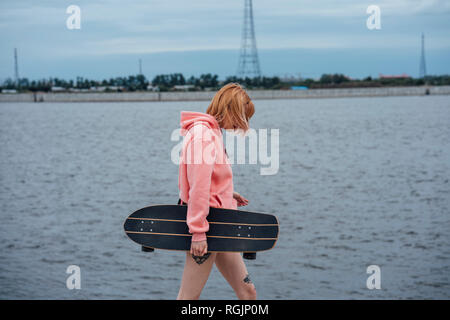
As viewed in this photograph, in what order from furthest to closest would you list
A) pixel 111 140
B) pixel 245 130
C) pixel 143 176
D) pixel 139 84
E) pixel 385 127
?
pixel 139 84 → pixel 385 127 → pixel 111 140 → pixel 143 176 → pixel 245 130

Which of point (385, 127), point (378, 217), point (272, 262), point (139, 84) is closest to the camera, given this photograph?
point (272, 262)

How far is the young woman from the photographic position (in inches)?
138

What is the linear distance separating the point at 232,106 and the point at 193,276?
114 centimetres

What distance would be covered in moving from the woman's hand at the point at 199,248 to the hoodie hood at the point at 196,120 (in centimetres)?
71

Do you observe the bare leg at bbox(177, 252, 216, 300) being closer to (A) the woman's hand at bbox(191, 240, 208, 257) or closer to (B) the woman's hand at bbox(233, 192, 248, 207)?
(A) the woman's hand at bbox(191, 240, 208, 257)

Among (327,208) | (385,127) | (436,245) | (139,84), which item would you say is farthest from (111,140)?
(139,84)

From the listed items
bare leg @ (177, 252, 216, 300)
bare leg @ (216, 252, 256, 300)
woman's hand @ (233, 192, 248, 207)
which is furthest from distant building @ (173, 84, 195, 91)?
bare leg @ (177, 252, 216, 300)

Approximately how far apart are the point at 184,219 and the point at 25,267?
2319 centimetres

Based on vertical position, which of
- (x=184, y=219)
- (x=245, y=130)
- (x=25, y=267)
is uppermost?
(x=245, y=130)

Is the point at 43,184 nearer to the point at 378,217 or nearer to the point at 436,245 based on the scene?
the point at 378,217

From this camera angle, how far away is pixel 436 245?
1059 inches

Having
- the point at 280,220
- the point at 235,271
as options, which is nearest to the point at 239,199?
the point at 235,271

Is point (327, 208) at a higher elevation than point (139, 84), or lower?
lower

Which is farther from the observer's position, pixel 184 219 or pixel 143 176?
pixel 143 176
